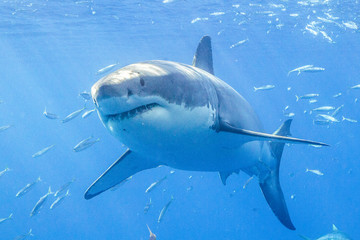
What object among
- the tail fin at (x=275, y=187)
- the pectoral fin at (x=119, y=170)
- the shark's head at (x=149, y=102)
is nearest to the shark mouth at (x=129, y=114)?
the shark's head at (x=149, y=102)

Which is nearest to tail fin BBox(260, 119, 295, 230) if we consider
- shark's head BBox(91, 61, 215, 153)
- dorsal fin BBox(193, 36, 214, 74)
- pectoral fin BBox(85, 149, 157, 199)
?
dorsal fin BBox(193, 36, 214, 74)

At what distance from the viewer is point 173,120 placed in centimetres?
269

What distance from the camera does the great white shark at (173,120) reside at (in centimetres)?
228

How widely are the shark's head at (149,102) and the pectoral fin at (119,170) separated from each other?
1.56 meters

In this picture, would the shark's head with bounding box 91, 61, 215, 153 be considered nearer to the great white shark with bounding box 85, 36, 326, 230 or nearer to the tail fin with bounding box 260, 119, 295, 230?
the great white shark with bounding box 85, 36, 326, 230

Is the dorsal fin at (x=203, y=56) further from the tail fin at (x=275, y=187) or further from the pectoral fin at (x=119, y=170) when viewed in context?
the pectoral fin at (x=119, y=170)

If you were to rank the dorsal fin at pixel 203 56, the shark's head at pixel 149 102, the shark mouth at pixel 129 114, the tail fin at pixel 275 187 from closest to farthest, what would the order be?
the shark's head at pixel 149 102
the shark mouth at pixel 129 114
the dorsal fin at pixel 203 56
the tail fin at pixel 275 187

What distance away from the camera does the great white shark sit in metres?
2.28

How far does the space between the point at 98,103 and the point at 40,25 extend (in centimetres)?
2402

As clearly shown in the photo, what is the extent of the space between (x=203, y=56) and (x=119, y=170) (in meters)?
2.44

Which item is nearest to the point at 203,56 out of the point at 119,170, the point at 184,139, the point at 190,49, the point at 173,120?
the point at 119,170

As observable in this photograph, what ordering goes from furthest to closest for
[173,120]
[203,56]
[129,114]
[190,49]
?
[190,49] → [203,56] → [173,120] → [129,114]

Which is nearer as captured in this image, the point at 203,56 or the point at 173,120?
the point at 173,120

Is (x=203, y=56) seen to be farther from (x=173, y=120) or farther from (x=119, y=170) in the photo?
(x=173, y=120)
